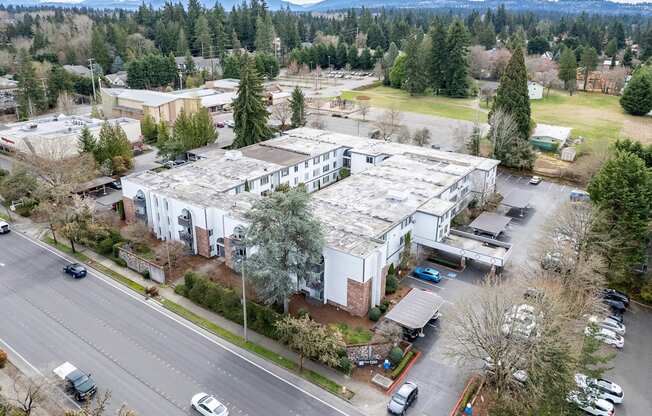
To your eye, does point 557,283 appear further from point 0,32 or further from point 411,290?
point 0,32

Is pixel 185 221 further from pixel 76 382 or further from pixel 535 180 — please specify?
pixel 535 180

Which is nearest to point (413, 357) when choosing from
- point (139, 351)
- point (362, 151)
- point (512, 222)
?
point (139, 351)

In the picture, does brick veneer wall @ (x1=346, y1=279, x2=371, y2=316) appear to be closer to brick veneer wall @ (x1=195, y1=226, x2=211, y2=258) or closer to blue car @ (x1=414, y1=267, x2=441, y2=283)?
blue car @ (x1=414, y1=267, x2=441, y2=283)

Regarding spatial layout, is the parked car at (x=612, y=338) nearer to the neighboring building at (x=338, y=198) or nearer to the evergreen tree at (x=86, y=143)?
the neighboring building at (x=338, y=198)

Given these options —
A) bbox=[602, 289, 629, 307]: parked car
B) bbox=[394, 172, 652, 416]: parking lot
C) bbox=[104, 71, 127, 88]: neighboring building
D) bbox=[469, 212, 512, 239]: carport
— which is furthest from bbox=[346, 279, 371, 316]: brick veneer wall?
bbox=[104, 71, 127, 88]: neighboring building

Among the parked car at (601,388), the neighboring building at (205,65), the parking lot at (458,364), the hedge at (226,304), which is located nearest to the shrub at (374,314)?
the parking lot at (458,364)

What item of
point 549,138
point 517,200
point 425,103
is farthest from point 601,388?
point 425,103

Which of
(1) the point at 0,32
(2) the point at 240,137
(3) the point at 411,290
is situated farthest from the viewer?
(1) the point at 0,32
